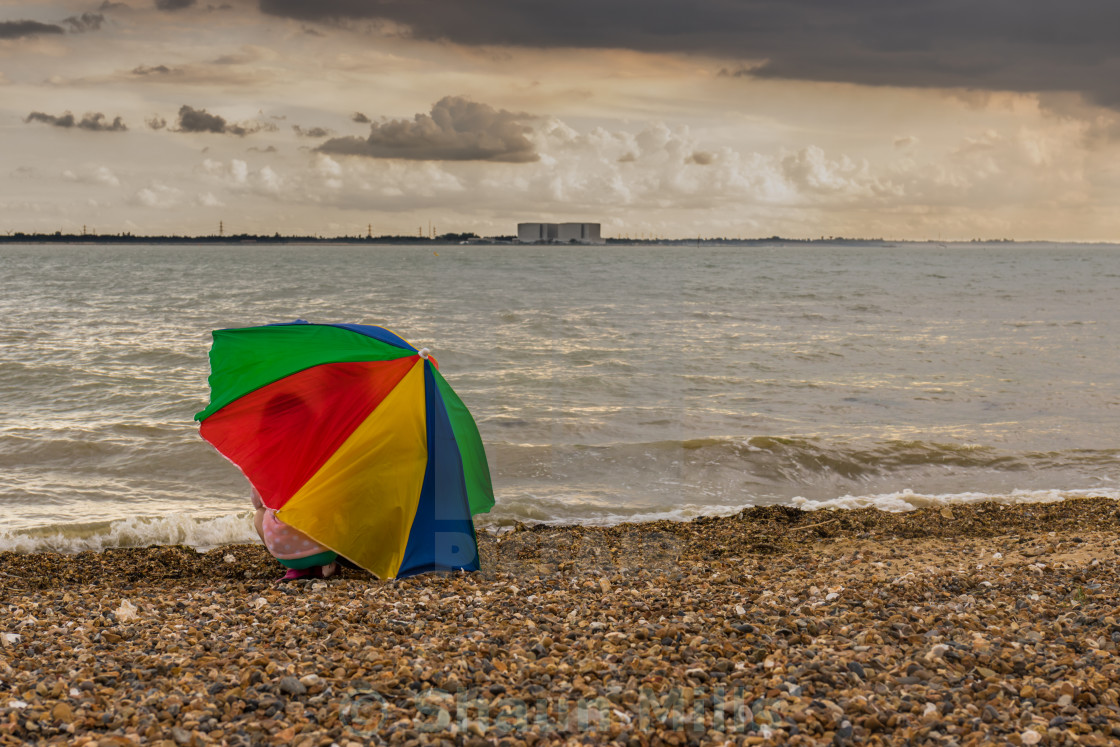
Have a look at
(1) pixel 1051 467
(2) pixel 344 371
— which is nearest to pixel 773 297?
(1) pixel 1051 467

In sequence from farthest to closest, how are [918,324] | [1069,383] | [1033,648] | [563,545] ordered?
[918,324] → [1069,383] → [563,545] → [1033,648]

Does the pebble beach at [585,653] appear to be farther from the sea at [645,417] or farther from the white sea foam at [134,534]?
the sea at [645,417]

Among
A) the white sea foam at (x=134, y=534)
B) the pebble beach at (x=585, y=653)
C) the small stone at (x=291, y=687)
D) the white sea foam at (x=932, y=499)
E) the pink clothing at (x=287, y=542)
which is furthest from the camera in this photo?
the white sea foam at (x=932, y=499)

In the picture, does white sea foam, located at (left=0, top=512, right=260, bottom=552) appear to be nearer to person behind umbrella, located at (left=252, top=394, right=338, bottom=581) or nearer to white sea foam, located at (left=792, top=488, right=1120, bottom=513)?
person behind umbrella, located at (left=252, top=394, right=338, bottom=581)

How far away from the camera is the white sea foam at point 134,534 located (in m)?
7.91

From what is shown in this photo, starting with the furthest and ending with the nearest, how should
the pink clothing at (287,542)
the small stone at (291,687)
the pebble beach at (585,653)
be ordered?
the pink clothing at (287,542) → the small stone at (291,687) → the pebble beach at (585,653)

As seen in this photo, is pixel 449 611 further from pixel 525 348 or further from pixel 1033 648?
pixel 525 348

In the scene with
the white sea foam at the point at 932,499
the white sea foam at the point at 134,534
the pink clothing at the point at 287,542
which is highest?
the pink clothing at the point at 287,542

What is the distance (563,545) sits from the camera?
7.59 metres

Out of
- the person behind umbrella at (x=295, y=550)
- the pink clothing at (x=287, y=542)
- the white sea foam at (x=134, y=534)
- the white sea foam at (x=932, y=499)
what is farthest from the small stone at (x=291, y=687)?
the white sea foam at (x=932, y=499)

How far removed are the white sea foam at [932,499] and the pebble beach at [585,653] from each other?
243cm

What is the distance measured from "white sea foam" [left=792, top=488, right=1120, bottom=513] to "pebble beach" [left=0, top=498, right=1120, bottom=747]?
7.98ft

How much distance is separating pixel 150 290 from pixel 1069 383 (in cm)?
4562

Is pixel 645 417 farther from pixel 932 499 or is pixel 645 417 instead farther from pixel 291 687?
pixel 291 687
